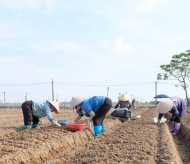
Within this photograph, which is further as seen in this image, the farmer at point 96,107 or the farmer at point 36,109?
the farmer at point 36,109

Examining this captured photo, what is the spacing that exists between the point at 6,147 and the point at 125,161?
2.86 metres

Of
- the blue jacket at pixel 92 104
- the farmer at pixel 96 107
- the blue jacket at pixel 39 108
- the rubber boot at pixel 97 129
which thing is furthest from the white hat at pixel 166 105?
the blue jacket at pixel 39 108

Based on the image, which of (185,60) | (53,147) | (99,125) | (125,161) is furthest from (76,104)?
(185,60)

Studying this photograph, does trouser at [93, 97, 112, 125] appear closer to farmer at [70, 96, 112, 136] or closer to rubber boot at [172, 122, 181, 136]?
farmer at [70, 96, 112, 136]

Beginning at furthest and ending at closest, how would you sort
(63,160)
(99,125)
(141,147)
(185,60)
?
(185,60) → (99,125) → (141,147) → (63,160)

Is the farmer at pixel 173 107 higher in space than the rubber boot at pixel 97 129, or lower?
higher

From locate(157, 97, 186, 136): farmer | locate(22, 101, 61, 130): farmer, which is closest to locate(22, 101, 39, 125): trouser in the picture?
locate(22, 101, 61, 130): farmer

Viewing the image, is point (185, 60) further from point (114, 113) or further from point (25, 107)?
point (25, 107)

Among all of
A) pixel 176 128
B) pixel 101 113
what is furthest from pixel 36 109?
pixel 176 128

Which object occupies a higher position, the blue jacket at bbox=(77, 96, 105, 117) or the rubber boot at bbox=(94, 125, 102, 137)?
the blue jacket at bbox=(77, 96, 105, 117)

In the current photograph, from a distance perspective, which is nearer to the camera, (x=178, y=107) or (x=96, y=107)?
(x=96, y=107)

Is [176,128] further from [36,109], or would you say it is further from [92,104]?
[36,109]

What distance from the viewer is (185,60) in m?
45.2

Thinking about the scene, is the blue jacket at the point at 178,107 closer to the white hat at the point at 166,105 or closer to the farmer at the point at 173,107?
the farmer at the point at 173,107
